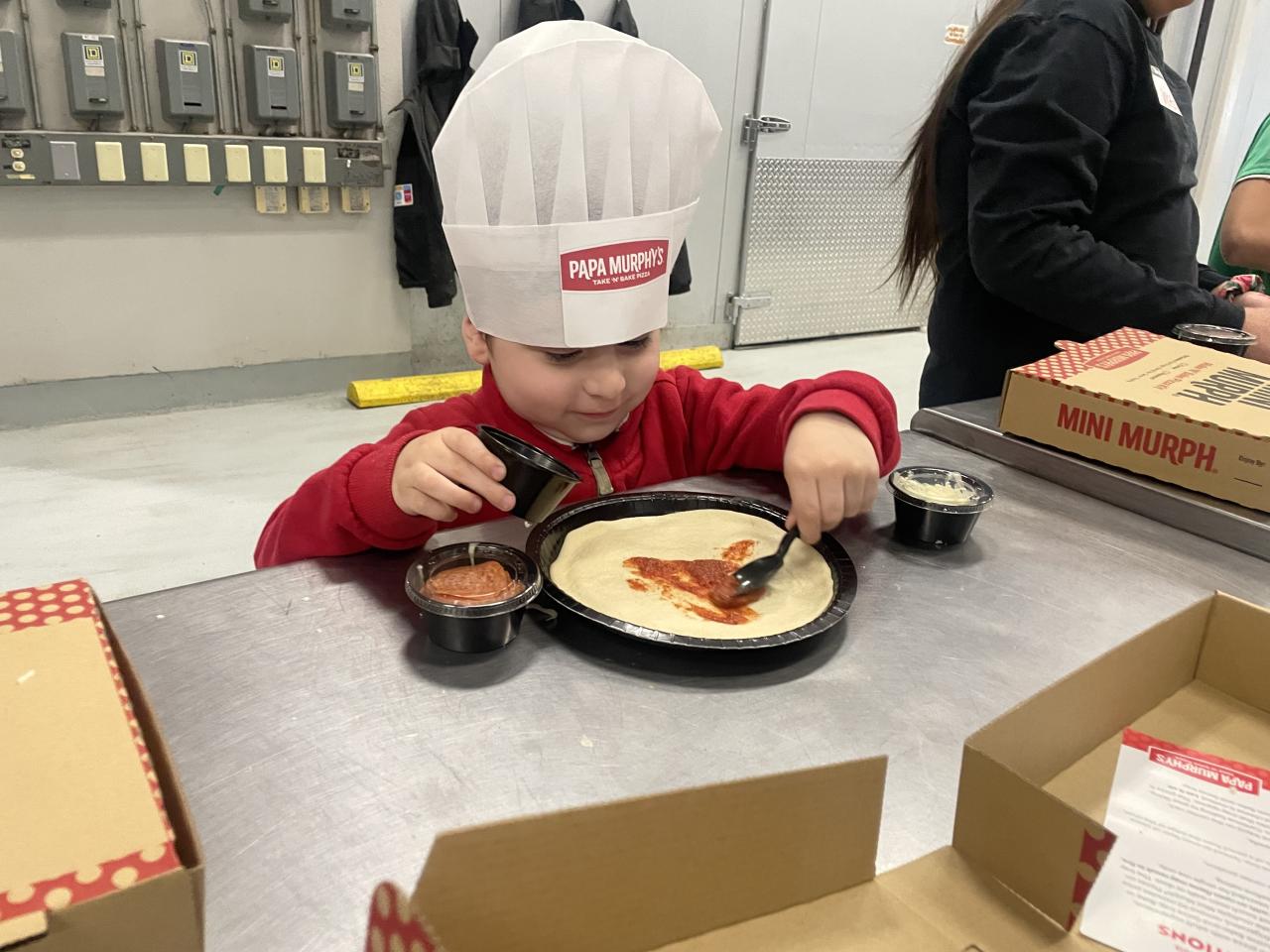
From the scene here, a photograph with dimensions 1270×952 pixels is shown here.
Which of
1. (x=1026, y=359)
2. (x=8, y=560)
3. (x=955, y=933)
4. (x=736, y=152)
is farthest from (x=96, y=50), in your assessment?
(x=955, y=933)

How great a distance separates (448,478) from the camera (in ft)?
2.92

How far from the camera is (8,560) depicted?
2.44 m

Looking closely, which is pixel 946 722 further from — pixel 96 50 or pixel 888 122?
pixel 888 122

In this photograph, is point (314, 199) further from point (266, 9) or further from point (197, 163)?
point (266, 9)

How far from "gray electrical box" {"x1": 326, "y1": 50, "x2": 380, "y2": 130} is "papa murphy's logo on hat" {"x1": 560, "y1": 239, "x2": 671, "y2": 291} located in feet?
9.26

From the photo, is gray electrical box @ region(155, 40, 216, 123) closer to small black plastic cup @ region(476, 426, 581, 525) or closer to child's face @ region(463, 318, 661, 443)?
child's face @ region(463, 318, 661, 443)

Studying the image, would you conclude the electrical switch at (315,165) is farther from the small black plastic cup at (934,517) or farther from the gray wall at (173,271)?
the small black plastic cup at (934,517)

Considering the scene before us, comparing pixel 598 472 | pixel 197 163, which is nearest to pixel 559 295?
pixel 598 472

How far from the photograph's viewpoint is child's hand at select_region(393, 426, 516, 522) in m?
0.86

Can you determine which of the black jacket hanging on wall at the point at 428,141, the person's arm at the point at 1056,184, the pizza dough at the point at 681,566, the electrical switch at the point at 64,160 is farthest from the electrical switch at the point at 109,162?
the pizza dough at the point at 681,566

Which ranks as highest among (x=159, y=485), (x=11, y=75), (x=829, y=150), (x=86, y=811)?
(x=11, y=75)

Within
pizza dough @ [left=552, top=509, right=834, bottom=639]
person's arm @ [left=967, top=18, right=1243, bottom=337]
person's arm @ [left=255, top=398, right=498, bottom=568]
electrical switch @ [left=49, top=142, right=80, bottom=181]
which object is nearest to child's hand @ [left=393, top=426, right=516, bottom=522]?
person's arm @ [left=255, top=398, right=498, bottom=568]

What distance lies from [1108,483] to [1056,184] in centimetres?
59

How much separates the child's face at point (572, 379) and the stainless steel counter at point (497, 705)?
178mm
